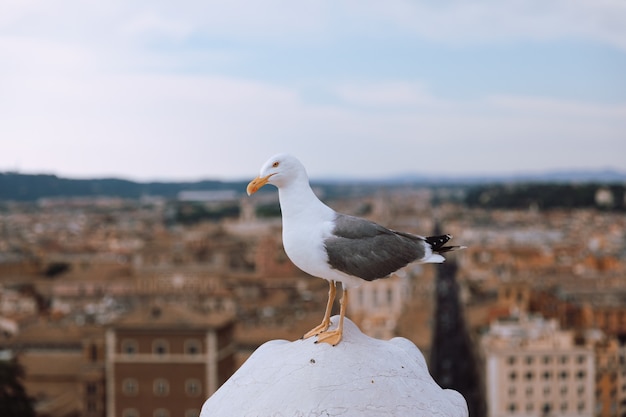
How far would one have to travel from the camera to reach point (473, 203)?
541 feet

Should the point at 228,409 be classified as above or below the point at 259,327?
A: above

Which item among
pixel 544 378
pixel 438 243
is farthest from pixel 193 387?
pixel 438 243

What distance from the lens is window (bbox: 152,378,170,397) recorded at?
100 feet

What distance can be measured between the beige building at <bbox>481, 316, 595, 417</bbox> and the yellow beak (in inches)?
1188

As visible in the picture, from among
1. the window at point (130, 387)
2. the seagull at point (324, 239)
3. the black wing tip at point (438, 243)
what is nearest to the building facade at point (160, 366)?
the window at point (130, 387)

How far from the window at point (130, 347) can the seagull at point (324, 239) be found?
2787 centimetres

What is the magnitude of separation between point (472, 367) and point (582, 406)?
1042 centimetres

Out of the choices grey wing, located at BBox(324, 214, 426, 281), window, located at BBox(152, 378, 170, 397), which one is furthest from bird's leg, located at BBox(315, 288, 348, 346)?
window, located at BBox(152, 378, 170, 397)

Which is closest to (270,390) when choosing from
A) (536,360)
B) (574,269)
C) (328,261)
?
(328,261)

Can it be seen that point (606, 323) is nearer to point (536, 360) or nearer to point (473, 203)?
point (536, 360)

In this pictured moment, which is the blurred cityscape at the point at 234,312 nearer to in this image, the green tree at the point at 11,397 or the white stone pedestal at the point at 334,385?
the green tree at the point at 11,397

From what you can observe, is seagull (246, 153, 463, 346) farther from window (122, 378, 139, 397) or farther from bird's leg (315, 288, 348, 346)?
window (122, 378, 139, 397)

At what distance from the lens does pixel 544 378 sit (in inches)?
1296

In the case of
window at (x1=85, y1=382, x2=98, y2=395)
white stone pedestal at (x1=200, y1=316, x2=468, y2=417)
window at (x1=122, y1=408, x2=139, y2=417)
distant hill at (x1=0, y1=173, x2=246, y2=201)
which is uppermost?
distant hill at (x1=0, y1=173, x2=246, y2=201)
